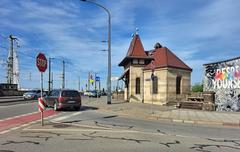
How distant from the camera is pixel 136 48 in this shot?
39.0m

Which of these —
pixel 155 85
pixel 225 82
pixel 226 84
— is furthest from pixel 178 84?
pixel 226 84

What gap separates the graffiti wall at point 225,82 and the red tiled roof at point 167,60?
4284mm

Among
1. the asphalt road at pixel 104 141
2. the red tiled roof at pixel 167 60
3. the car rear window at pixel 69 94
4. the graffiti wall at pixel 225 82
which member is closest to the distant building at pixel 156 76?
the red tiled roof at pixel 167 60

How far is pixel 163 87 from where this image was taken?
3084 centimetres

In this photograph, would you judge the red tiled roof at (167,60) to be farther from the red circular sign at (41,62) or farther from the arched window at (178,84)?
the red circular sign at (41,62)

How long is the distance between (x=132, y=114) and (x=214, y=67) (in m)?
10.7

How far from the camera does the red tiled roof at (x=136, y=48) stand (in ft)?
124

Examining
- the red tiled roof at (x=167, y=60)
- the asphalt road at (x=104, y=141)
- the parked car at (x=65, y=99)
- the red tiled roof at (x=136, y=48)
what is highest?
the red tiled roof at (x=136, y=48)

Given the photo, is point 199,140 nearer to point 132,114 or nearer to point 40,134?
point 40,134

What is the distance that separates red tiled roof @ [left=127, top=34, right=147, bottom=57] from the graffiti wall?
36.3 feet

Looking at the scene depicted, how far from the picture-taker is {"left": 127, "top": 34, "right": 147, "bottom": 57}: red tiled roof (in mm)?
37747

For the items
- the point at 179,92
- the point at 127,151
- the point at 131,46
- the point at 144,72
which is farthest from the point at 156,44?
the point at 127,151

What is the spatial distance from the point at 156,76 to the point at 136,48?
8.00m

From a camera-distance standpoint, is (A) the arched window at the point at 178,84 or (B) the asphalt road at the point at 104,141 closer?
(B) the asphalt road at the point at 104,141
